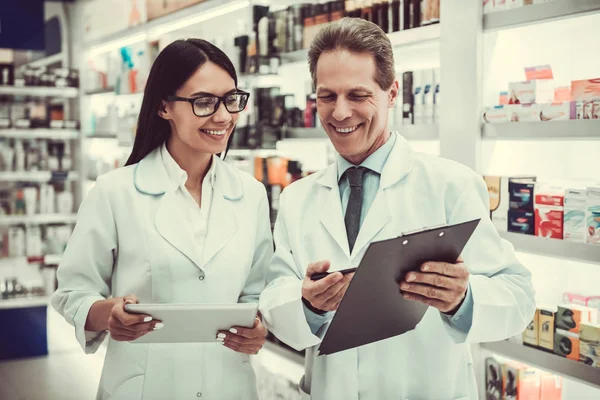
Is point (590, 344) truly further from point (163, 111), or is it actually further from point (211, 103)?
point (163, 111)

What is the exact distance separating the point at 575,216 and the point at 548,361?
0.60 m

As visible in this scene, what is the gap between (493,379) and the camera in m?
3.08

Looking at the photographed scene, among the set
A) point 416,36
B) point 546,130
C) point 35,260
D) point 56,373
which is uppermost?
point 416,36

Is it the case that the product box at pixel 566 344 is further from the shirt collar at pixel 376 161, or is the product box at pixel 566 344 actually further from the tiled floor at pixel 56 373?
the tiled floor at pixel 56 373

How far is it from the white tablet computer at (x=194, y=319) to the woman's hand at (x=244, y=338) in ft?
0.06

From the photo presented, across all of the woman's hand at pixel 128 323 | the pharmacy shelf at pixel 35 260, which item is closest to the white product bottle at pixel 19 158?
the pharmacy shelf at pixel 35 260

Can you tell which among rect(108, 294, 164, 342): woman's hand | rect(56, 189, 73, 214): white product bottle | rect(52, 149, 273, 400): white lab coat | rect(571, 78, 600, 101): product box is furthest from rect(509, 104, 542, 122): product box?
rect(56, 189, 73, 214): white product bottle

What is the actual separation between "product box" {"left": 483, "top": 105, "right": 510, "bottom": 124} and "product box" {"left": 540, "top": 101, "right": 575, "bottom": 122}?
0.17 metres

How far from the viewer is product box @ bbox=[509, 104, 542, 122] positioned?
109 inches

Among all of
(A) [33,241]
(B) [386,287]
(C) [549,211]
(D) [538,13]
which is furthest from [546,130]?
(A) [33,241]

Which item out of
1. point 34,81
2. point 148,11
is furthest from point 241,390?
point 34,81

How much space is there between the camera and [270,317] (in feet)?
6.33

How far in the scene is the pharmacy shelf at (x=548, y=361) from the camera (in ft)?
8.64

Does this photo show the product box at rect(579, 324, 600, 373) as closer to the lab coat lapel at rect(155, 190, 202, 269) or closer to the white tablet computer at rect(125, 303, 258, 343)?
the white tablet computer at rect(125, 303, 258, 343)
